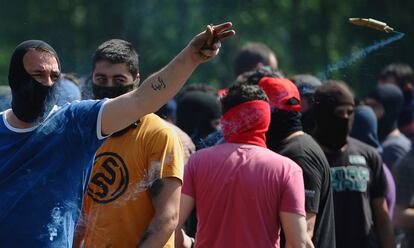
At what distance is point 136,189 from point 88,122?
0.62 m

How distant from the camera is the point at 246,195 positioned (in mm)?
5156

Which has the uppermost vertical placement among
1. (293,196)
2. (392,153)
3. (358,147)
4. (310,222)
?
(293,196)

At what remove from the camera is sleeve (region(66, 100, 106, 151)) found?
4.32m

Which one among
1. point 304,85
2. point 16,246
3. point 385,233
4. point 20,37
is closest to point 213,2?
A: point 20,37

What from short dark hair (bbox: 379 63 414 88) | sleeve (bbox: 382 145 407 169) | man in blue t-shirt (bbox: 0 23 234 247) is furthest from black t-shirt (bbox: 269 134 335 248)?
short dark hair (bbox: 379 63 414 88)

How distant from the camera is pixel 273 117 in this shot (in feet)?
18.8

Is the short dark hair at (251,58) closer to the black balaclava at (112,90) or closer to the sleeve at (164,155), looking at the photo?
the black balaclava at (112,90)

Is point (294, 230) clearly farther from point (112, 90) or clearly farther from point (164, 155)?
point (112, 90)

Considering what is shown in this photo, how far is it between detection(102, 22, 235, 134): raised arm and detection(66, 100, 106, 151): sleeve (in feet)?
0.15

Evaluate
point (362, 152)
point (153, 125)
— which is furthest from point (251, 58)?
point (153, 125)

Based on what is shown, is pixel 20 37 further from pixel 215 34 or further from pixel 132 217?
pixel 215 34

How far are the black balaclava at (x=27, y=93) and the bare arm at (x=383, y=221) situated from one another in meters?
2.61

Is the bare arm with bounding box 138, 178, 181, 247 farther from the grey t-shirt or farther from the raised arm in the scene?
the grey t-shirt

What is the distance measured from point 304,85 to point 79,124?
3.36m
